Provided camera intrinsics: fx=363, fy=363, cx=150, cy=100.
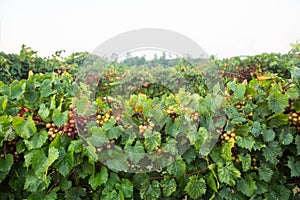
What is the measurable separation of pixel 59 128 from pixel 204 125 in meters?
0.92

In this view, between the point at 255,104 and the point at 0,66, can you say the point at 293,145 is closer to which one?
the point at 255,104

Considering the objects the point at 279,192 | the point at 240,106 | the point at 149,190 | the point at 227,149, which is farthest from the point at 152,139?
the point at 279,192

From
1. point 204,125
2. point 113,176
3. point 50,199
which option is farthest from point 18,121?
point 204,125

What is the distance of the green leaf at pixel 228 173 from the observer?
2277 millimetres

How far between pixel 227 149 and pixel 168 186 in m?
0.44

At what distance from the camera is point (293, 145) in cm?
253

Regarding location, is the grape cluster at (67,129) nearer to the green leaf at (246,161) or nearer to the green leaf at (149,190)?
the green leaf at (149,190)

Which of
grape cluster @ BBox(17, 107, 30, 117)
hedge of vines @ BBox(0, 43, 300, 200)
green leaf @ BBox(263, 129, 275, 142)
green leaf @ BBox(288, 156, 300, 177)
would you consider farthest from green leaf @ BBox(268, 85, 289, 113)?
grape cluster @ BBox(17, 107, 30, 117)

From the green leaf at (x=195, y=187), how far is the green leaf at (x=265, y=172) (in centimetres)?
40

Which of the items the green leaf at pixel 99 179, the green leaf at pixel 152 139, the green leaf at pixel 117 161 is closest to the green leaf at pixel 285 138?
the green leaf at pixel 152 139

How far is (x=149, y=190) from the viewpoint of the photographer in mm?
2305

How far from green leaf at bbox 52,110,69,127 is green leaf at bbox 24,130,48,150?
0.33 ft

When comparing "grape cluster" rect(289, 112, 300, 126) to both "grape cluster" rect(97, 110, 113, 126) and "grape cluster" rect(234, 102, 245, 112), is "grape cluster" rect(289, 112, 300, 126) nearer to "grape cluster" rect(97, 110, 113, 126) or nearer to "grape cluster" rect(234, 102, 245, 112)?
"grape cluster" rect(234, 102, 245, 112)

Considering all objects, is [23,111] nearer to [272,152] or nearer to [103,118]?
[103,118]
